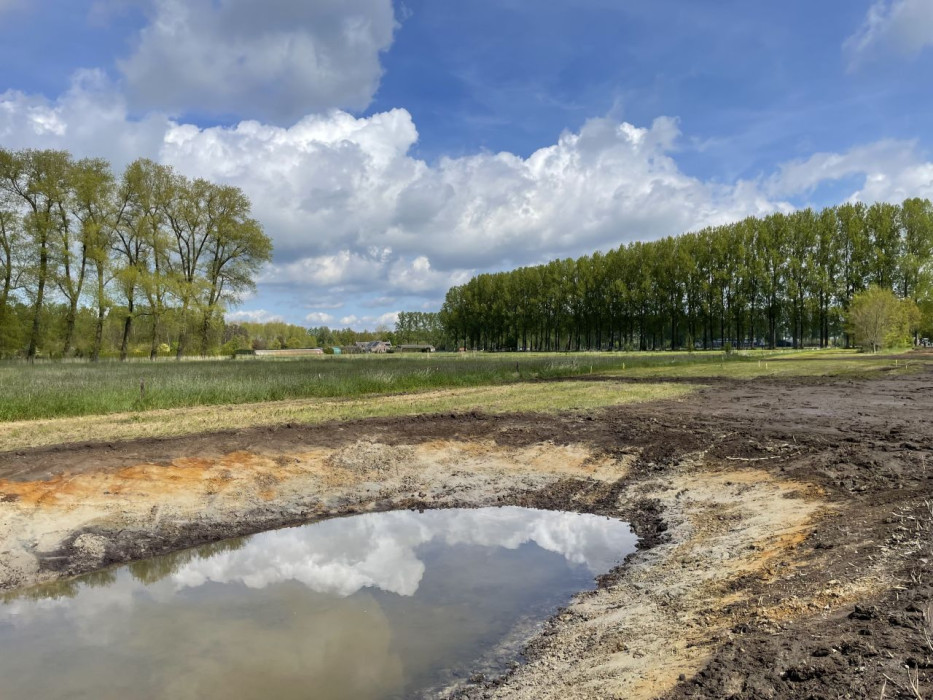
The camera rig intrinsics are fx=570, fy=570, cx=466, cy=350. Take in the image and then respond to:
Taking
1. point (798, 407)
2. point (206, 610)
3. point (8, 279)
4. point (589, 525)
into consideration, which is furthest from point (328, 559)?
point (8, 279)

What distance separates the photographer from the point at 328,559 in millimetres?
7551

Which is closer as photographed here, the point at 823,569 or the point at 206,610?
the point at 823,569

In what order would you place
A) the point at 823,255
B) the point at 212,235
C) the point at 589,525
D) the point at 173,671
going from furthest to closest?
the point at 823,255
the point at 212,235
the point at 589,525
the point at 173,671

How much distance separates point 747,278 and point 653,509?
66649 millimetres

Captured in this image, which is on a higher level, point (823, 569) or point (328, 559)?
point (823, 569)

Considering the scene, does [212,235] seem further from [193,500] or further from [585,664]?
[585,664]

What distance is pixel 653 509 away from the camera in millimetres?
8953

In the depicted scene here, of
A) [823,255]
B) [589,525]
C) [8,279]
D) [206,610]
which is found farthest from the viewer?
[823,255]

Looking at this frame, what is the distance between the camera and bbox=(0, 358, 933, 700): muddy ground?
146 inches

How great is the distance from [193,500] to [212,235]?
47.9 m

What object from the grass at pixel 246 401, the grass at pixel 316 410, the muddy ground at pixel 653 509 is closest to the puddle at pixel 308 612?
the muddy ground at pixel 653 509

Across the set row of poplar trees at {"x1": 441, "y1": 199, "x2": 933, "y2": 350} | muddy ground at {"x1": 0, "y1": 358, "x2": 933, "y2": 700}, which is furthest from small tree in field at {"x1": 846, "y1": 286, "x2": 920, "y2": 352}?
muddy ground at {"x1": 0, "y1": 358, "x2": 933, "y2": 700}

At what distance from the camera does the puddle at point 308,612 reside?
4812 millimetres

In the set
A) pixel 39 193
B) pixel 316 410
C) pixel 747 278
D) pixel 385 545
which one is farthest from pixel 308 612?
pixel 747 278
